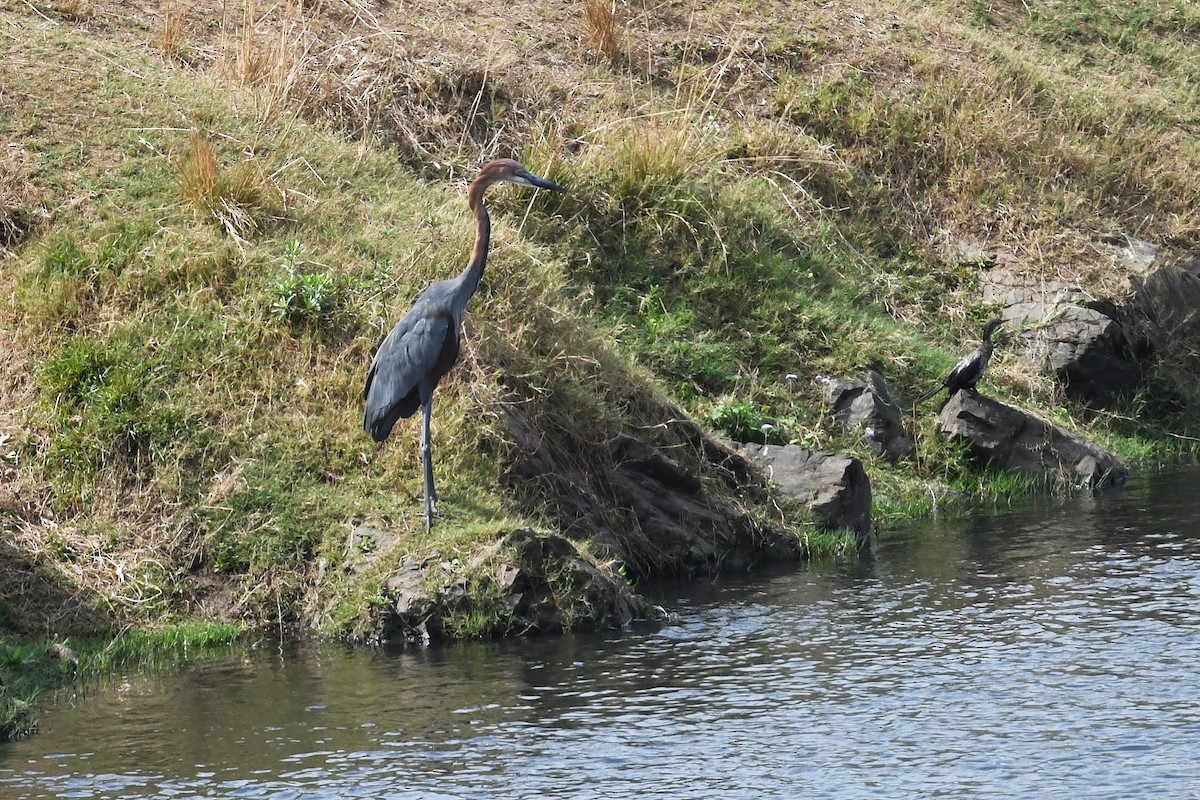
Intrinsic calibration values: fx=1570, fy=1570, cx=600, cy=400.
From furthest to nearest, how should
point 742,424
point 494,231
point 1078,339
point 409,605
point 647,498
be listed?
point 1078,339
point 742,424
point 494,231
point 647,498
point 409,605

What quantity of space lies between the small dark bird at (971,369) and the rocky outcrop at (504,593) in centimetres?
502

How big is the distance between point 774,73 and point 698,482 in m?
7.70

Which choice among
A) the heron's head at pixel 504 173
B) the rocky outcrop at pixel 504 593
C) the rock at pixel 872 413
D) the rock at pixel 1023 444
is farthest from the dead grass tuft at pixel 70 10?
the rock at pixel 1023 444

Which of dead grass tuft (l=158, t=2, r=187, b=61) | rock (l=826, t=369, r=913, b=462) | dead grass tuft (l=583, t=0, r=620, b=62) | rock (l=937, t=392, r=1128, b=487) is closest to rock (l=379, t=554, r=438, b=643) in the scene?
rock (l=826, t=369, r=913, b=462)

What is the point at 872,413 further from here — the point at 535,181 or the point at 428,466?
the point at 428,466

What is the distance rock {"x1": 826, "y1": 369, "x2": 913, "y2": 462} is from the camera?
1232 centimetres

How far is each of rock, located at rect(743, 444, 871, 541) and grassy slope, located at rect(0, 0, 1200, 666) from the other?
888 mm

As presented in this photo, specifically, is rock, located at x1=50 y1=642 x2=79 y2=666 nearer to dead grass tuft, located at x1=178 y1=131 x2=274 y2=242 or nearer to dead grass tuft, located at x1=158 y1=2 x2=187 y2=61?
dead grass tuft, located at x1=178 y1=131 x2=274 y2=242

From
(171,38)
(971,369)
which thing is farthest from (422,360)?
(171,38)

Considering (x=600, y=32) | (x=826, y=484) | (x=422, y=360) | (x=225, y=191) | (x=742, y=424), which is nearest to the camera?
(x=422, y=360)

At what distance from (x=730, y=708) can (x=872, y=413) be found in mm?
5941

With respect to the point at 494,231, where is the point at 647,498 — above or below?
below

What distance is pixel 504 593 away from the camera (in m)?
8.18

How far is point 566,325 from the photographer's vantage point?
1077cm
